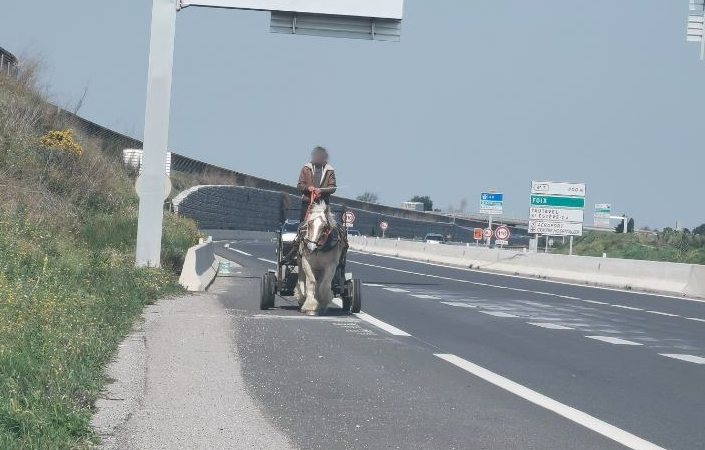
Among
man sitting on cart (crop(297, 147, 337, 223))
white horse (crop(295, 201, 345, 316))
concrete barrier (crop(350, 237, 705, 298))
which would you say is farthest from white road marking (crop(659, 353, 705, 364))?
concrete barrier (crop(350, 237, 705, 298))

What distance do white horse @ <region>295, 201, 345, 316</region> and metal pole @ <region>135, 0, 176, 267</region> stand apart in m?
5.96

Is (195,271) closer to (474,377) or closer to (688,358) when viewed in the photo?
(688,358)

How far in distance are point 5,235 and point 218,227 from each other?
253 feet

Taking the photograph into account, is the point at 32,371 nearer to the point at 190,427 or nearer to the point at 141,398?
the point at 141,398

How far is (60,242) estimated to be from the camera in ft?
75.2

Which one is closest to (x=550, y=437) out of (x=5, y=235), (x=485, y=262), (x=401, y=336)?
(x=401, y=336)

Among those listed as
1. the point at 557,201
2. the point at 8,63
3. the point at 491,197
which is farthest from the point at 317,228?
the point at 491,197

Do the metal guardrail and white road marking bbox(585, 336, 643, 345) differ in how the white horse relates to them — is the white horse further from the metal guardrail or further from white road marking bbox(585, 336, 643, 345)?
the metal guardrail

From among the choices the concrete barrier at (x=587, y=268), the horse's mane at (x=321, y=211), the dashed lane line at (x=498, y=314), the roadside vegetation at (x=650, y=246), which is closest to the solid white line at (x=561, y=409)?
the horse's mane at (x=321, y=211)

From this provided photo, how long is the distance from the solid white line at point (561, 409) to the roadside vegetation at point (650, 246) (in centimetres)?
4309

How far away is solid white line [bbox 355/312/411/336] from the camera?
16.4m

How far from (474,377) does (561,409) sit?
1933 mm

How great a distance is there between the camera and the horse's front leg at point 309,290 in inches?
697

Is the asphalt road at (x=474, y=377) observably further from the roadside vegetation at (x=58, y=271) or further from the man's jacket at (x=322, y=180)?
the man's jacket at (x=322, y=180)
